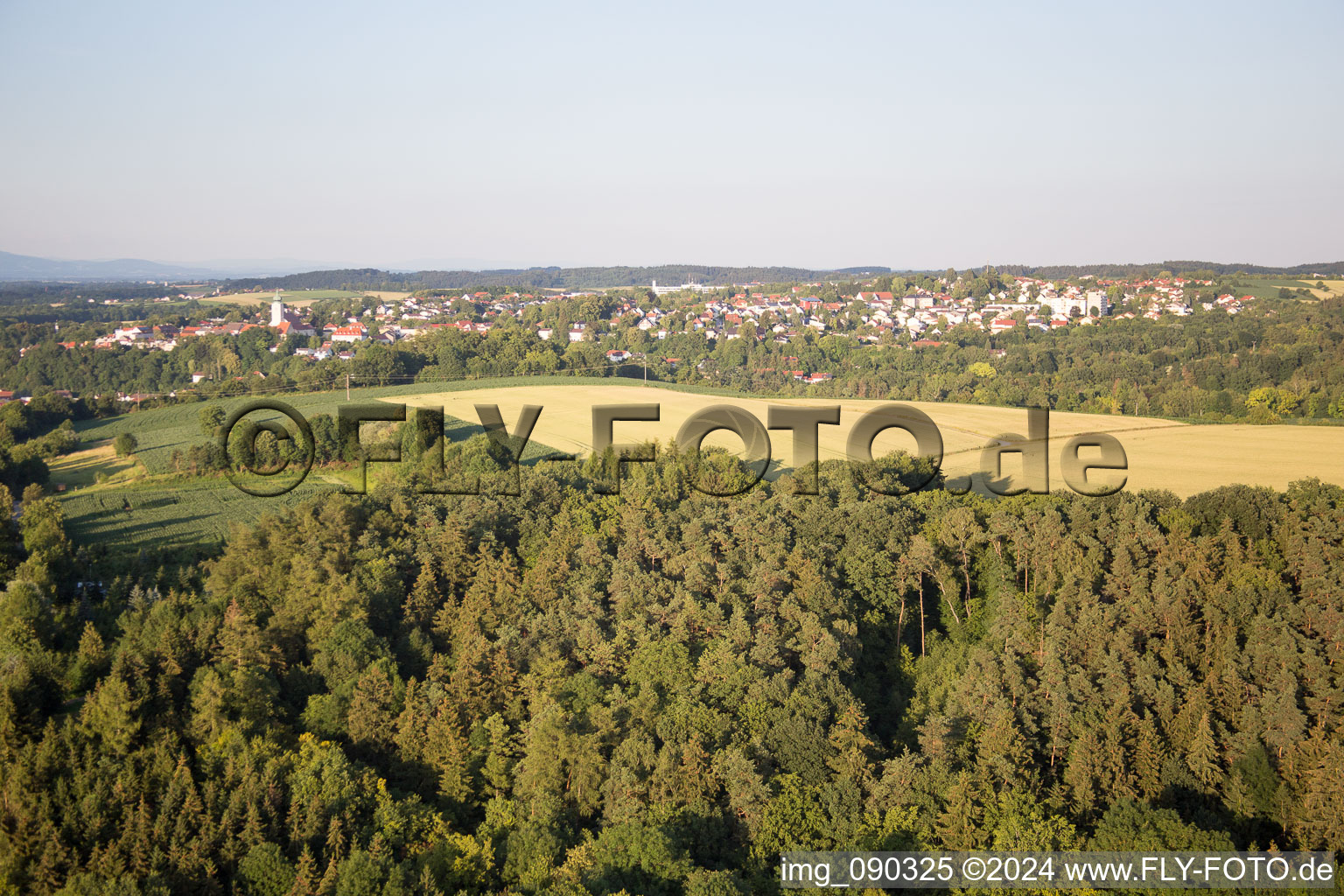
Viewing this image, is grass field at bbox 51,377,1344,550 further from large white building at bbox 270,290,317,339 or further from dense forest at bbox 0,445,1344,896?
large white building at bbox 270,290,317,339

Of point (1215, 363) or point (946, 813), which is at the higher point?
point (1215, 363)

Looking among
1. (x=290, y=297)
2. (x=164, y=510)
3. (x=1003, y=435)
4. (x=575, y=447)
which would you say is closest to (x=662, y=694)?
(x=164, y=510)

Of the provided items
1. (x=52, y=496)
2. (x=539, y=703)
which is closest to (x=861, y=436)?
(x=539, y=703)

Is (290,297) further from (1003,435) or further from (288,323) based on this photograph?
(1003,435)

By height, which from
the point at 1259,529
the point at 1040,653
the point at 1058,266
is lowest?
the point at 1040,653

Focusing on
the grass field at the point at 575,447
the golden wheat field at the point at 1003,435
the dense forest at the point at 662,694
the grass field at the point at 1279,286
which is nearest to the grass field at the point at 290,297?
the grass field at the point at 575,447

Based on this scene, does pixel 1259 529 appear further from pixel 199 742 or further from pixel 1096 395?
pixel 1096 395

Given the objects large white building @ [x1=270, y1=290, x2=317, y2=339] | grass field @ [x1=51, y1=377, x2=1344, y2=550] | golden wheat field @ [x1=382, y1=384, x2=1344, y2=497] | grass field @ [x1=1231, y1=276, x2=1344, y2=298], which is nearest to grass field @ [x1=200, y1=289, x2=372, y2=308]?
large white building @ [x1=270, y1=290, x2=317, y2=339]
